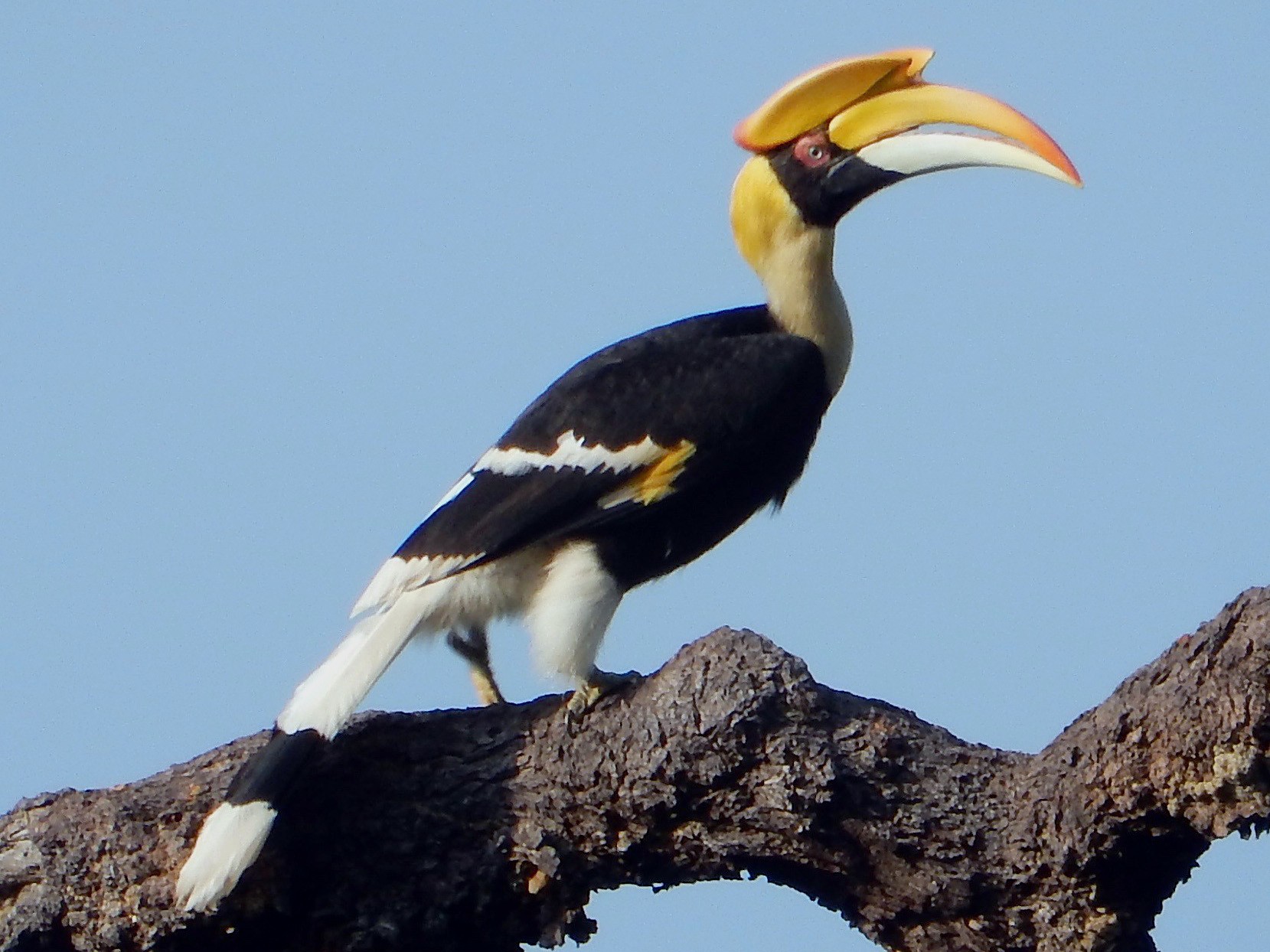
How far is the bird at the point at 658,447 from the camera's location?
16.6 feet

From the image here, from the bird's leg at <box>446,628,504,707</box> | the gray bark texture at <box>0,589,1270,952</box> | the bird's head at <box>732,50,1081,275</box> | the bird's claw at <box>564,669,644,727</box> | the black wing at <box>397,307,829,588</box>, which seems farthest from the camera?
the bird's head at <box>732,50,1081,275</box>

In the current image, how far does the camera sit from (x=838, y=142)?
600cm

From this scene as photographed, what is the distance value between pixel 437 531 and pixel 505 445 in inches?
15.2

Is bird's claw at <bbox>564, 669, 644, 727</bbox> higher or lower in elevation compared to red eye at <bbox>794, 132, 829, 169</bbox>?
lower

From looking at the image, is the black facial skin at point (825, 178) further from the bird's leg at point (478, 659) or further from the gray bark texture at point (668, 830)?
the gray bark texture at point (668, 830)

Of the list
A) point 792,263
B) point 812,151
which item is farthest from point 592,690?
point 812,151

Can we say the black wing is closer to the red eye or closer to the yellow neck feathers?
the yellow neck feathers

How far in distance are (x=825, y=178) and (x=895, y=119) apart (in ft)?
0.87

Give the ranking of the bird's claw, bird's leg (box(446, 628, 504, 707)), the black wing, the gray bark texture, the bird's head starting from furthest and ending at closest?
the bird's head → bird's leg (box(446, 628, 504, 707)) → the black wing → the bird's claw → the gray bark texture

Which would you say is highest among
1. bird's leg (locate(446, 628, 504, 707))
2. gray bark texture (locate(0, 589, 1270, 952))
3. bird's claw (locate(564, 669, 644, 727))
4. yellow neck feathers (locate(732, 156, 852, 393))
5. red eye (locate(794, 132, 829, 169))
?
red eye (locate(794, 132, 829, 169))

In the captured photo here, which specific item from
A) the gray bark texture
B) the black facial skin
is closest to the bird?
the black facial skin

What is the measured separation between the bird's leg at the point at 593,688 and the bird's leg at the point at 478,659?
61 cm

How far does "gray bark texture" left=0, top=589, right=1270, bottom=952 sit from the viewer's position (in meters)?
4.52

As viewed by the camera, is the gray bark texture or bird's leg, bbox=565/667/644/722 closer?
the gray bark texture
